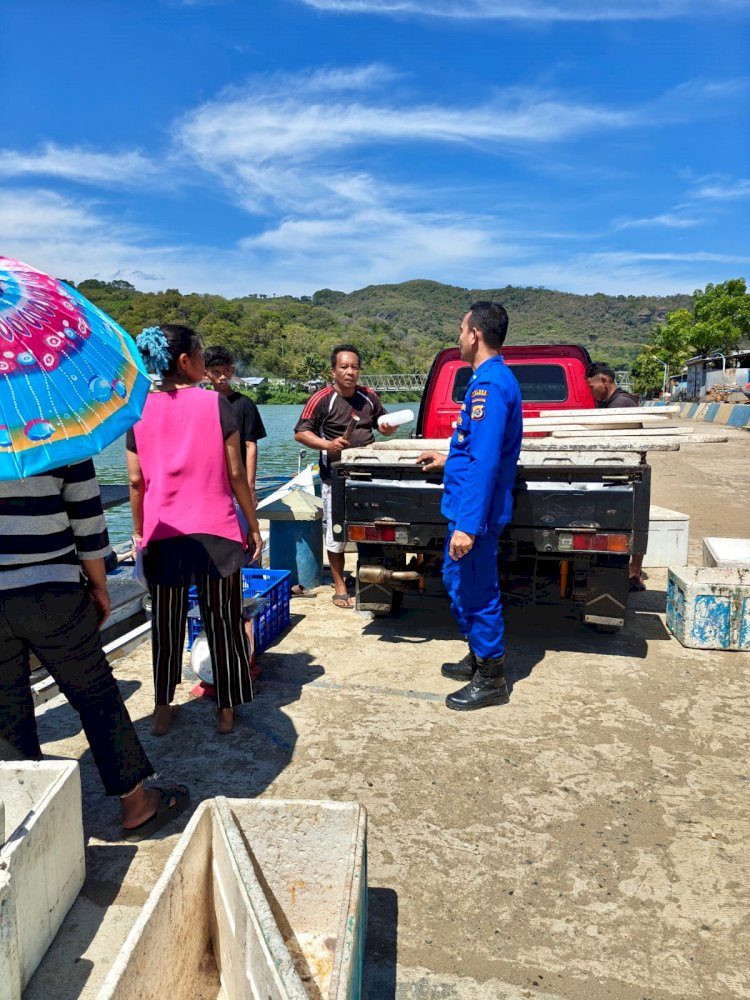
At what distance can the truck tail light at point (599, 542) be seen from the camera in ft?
14.5

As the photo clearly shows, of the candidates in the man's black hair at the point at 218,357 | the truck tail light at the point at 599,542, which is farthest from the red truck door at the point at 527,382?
the truck tail light at the point at 599,542

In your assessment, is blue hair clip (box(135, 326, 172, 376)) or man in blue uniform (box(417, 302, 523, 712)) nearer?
blue hair clip (box(135, 326, 172, 376))

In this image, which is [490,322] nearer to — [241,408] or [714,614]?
[241,408]

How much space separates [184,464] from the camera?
3.43m

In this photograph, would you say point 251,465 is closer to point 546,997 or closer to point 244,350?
point 546,997

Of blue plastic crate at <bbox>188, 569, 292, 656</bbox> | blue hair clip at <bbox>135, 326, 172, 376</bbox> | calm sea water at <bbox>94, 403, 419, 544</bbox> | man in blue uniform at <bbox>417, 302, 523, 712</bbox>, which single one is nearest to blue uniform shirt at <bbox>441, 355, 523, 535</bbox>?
man in blue uniform at <bbox>417, 302, 523, 712</bbox>

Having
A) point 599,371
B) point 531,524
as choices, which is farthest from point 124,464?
point 531,524

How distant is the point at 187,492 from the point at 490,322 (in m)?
1.91

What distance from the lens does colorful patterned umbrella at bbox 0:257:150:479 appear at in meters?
2.17

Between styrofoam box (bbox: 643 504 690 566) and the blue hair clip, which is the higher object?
the blue hair clip

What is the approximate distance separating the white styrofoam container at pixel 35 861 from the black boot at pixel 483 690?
7.01 ft

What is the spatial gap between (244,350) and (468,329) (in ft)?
398

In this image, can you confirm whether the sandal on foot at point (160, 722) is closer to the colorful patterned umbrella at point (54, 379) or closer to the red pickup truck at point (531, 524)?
the red pickup truck at point (531, 524)

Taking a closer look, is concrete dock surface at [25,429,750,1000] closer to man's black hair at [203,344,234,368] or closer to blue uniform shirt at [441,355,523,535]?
blue uniform shirt at [441,355,523,535]
